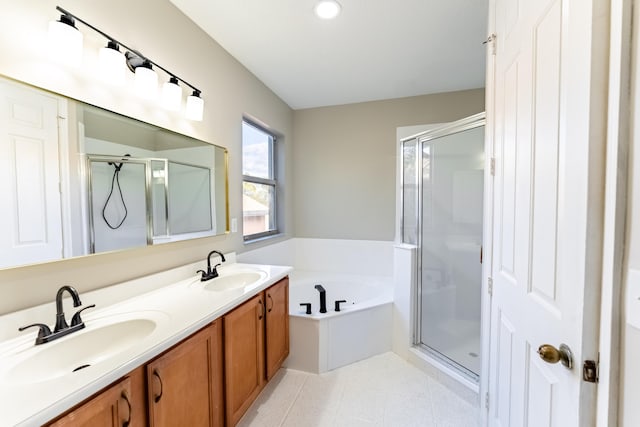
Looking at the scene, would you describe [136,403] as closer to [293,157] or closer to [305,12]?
[305,12]

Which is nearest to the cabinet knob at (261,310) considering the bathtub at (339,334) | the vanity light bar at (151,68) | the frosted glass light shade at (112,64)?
the bathtub at (339,334)

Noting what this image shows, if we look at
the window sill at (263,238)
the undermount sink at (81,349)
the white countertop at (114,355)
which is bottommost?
the undermount sink at (81,349)

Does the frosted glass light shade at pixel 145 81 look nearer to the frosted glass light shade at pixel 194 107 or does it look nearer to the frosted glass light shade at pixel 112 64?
the frosted glass light shade at pixel 112 64

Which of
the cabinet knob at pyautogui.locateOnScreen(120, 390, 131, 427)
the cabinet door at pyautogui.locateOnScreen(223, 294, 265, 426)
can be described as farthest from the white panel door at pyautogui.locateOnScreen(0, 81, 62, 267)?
the cabinet door at pyautogui.locateOnScreen(223, 294, 265, 426)

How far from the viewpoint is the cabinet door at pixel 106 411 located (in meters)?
0.69

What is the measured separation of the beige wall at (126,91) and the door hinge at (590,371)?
5.75 feet

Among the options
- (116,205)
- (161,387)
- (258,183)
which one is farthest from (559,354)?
(258,183)

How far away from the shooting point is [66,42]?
104 centimetres

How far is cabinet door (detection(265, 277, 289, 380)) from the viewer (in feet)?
5.71

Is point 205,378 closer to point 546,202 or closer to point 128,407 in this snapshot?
point 128,407

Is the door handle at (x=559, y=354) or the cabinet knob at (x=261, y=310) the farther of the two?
the cabinet knob at (x=261, y=310)

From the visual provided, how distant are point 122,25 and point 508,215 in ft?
6.66

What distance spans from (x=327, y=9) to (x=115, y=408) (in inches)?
84.4

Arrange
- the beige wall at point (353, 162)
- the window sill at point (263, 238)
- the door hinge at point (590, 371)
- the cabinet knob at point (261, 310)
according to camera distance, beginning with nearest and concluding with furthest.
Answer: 1. the door hinge at point (590, 371)
2. the cabinet knob at point (261, 310)
3. the window sill at point (263, 238)
4. the beige wall at point (353, 162)
